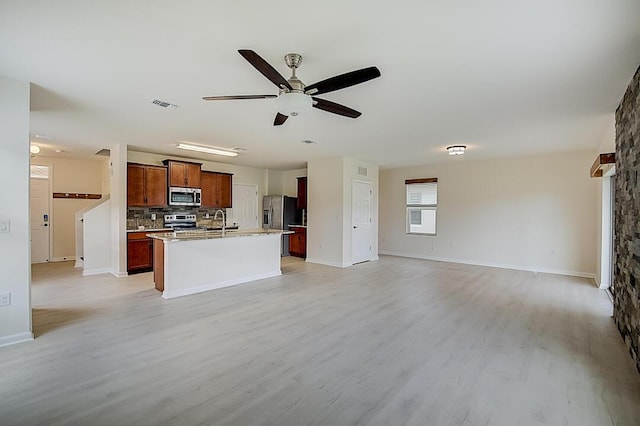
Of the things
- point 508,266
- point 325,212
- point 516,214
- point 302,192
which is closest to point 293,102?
point 325,212

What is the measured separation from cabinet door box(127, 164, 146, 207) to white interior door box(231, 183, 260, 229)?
2361 millimetres

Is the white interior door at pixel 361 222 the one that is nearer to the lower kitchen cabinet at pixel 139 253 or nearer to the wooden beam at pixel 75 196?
the lower kitchen cabinet at pixel 139 253

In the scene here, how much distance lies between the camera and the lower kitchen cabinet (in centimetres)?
607

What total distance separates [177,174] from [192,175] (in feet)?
1.09

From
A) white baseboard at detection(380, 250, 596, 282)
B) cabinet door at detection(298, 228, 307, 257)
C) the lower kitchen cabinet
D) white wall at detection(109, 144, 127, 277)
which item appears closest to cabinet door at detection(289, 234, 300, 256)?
cabinet door at detection(298, 228, 307, 257)

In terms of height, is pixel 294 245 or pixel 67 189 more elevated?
pixel 67 189

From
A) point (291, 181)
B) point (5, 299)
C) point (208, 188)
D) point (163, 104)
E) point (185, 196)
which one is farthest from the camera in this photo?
point (291, 181)

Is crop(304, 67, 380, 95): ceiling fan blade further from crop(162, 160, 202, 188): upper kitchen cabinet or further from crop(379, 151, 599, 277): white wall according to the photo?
crop(379, 151, 599, 277): white wall

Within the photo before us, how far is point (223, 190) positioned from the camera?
775 cm

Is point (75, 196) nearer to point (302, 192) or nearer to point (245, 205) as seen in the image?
point (245, 205)

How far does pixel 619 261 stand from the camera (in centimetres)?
333

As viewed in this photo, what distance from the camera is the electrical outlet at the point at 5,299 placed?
2.88 meters

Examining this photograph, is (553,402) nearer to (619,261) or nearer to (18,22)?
(619,261)

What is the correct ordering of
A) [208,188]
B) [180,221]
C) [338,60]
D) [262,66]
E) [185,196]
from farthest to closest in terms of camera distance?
[208,188] < [180,221] < [185,196] < [338,60] < [262,66]
